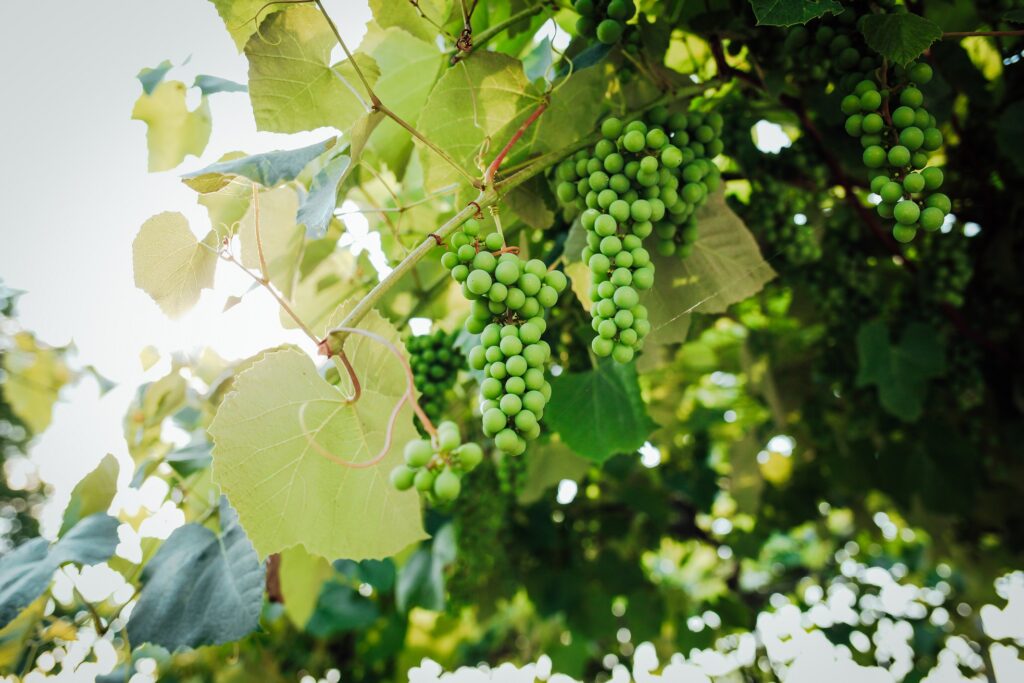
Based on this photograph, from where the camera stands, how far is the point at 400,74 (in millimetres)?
1462

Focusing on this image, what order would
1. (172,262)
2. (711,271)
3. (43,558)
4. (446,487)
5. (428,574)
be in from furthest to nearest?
(428,574)
(43,558)
(711,271)
(172,262)
(446,487)

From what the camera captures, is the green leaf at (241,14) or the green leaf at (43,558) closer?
the green leaf at (241,14)

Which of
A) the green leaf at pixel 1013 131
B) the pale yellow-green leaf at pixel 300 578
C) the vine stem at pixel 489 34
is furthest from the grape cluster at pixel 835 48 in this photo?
the pale yellow-green leaf at pixel 300 578

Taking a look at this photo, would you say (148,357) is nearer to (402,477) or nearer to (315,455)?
(315,455)

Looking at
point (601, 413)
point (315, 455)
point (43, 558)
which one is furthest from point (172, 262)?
point (601, 413)

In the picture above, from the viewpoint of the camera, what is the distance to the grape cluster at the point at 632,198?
88cm

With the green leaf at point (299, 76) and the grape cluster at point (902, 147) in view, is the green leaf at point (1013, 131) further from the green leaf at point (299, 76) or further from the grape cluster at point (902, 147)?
the green leaf at point (299, 76)

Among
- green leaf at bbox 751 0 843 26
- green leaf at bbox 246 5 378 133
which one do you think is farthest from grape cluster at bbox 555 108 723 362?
green leaf at bbox 246 5 378 133

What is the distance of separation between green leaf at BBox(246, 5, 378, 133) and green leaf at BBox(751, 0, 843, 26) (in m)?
0.67

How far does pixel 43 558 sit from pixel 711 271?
5.28 feet

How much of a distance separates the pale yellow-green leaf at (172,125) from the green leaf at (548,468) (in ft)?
→ 4.17

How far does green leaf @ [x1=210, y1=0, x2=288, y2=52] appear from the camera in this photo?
115cm

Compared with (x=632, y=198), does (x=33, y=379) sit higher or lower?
lower

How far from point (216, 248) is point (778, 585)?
4184mm
